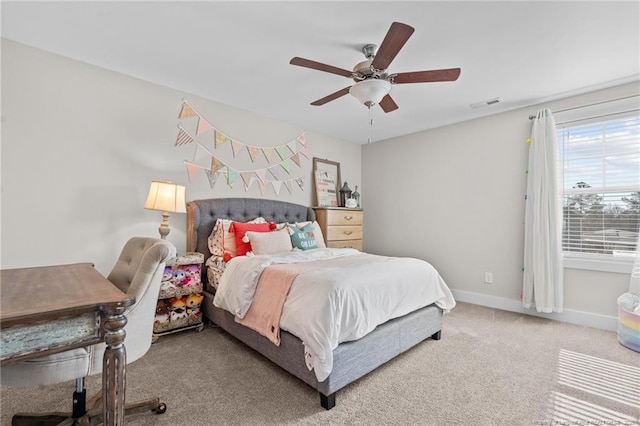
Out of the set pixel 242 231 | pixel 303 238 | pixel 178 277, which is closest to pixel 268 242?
pixel 242 231

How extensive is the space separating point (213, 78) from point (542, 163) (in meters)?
3.57

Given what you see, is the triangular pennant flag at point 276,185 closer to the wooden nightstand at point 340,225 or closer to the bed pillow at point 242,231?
the wooden nightstand at point 340,225

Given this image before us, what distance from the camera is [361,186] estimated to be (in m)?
5.18

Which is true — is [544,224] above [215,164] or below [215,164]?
below

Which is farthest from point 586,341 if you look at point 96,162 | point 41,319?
point 96,162

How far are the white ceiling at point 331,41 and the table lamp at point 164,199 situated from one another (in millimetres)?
1075

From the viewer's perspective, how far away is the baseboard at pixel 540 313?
2898 millimetres

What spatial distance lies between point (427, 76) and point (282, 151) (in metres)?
2.30

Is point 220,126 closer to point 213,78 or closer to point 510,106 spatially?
point 213,78

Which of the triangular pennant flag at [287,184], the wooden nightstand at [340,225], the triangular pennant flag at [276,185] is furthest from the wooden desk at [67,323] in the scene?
the wooden nightstand at [340,225]

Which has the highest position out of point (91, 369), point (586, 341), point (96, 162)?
point (96, 162)

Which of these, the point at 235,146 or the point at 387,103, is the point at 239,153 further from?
the point at 387,103

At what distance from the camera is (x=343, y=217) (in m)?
4.25

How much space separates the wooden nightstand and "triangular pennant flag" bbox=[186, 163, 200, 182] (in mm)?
1678
